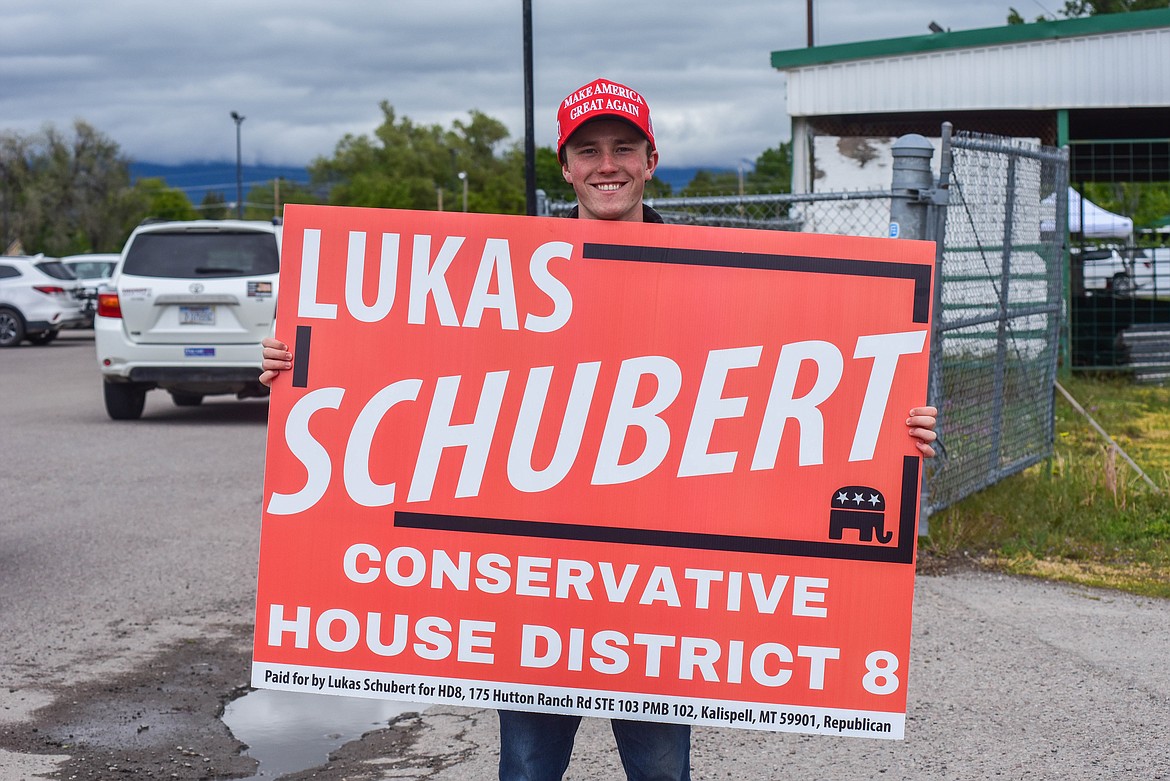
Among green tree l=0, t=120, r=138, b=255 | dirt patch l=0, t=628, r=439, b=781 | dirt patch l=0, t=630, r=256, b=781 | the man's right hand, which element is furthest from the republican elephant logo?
green tree l=0, t=120, r=138, b=255

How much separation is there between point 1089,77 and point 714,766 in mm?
15248

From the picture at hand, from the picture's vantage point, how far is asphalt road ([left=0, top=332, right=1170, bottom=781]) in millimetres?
4500

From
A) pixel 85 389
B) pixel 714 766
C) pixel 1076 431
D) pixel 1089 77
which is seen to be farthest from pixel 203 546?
pixel 1089 77

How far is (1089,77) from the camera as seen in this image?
17.6 metres

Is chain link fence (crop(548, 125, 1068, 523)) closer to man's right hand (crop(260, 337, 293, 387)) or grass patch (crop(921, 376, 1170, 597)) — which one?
grass patch (crop(921, 376, 1170, 597))

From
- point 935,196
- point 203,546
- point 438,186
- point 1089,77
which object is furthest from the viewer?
point 438,186

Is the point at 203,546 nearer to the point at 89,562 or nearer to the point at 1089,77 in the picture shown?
the point at 89,562

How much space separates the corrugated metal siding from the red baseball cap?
15.8 m

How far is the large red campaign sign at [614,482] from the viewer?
10.4 ft

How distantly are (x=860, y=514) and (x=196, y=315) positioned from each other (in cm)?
1090

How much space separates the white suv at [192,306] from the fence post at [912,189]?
734 cm

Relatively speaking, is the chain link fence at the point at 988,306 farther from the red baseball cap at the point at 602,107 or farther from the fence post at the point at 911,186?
the red baseball cap at the point at 602,107

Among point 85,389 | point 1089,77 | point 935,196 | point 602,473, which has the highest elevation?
point 1089,77

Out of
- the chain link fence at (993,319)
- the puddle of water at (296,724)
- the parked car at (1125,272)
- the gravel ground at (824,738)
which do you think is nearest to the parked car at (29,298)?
the parked car at (1125,272)
